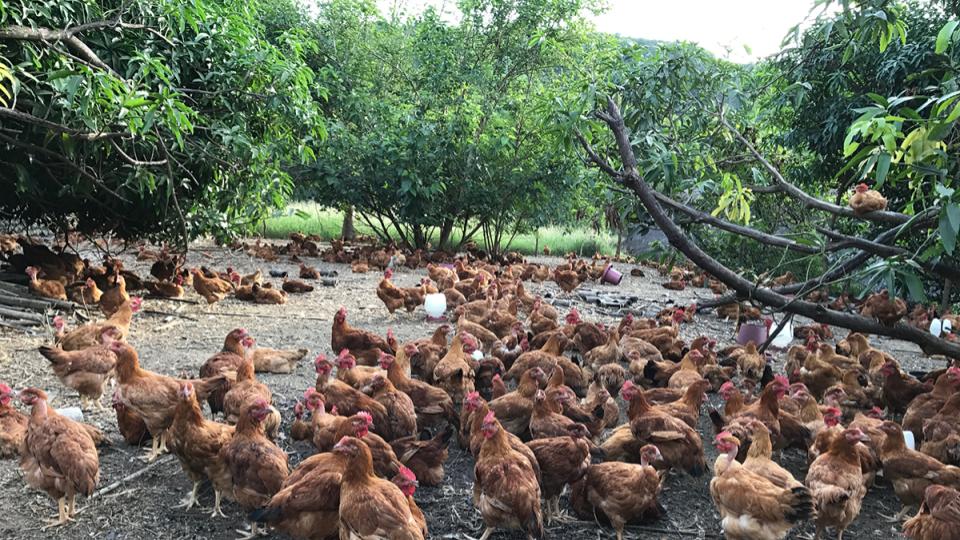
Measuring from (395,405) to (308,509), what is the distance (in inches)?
61.7

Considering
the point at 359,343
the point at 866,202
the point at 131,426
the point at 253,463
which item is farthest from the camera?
the point at 359,343

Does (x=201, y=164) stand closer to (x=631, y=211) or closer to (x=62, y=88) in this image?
(x=62, y=88)

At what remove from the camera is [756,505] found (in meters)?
4.13

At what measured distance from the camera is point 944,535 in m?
3.98

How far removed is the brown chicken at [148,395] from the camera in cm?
511

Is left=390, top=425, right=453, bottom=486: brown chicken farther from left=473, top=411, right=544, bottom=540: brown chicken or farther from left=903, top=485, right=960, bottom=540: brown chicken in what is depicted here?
left=903, top=485, right=960, bottom=540: brown chicken

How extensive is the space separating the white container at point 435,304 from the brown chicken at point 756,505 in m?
6.90

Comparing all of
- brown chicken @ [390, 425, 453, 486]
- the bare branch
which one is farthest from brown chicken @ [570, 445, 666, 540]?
the bare branch

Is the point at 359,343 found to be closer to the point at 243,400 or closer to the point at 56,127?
the point at 243,400

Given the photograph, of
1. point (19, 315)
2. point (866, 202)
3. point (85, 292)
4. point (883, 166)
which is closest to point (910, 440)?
point (866, 202)

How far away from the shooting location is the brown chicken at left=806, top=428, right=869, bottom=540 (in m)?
4.32

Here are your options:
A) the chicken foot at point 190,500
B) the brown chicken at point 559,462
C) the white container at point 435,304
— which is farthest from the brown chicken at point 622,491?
the white container at point 435,304

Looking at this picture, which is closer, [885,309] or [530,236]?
[885,309]

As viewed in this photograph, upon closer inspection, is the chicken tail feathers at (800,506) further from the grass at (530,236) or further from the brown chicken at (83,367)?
the grass at (530,236)
